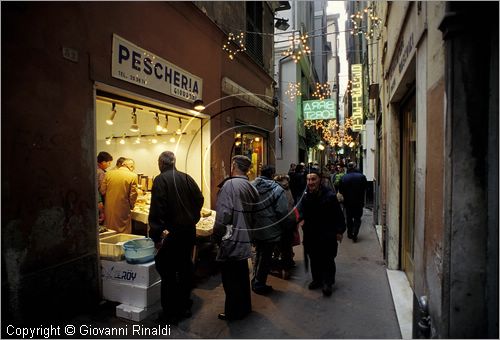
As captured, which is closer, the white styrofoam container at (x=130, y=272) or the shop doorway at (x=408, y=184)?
the white styrofoam container at (x=130, y=272)

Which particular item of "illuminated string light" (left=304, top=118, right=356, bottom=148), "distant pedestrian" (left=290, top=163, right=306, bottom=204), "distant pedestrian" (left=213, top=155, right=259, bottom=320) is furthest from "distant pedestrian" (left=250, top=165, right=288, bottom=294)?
"illuminated string light" (left=304, top=118, right=356, bottom=148)

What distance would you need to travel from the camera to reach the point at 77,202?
4.31 m

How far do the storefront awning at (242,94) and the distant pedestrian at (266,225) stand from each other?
4.11 meters

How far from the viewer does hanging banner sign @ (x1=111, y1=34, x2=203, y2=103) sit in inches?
Answer: 199

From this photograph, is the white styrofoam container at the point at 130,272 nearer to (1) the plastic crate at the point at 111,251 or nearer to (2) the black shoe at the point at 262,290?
(1) the plastic crate at the point at 111,251

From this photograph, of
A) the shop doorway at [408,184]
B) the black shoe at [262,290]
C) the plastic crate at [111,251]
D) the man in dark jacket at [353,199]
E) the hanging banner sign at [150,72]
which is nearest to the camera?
the plastic crate at [111,251]

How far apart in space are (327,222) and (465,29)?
11.5 feet

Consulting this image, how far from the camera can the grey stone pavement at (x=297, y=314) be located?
3.98m

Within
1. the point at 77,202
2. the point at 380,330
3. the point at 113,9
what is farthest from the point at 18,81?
the point at 380,330

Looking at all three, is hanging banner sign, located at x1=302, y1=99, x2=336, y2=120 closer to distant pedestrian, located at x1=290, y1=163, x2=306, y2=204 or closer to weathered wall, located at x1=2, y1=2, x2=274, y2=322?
distant pedestrian, located at x1=290, y1=163, x2=306, y2=204

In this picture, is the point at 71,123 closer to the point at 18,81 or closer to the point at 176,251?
the point at 18,81

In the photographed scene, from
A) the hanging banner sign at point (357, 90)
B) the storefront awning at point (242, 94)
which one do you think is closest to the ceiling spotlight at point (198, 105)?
the storefront awning at point (242, 94)

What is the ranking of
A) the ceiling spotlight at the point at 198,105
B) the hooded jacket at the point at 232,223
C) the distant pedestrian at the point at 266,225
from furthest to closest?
1. the ceiling spotlight at the point at 198,105
2. the distant pedestrian at the point at 266,225
3. the hooded jacket at the point at 232,223

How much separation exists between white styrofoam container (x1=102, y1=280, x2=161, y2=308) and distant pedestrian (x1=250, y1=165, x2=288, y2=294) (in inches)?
61.5
